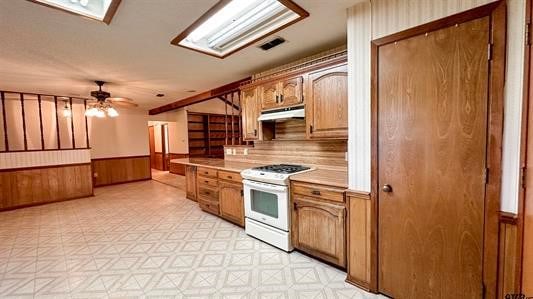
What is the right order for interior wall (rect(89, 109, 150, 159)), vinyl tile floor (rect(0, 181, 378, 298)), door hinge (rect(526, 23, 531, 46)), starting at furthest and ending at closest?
interior wall (rect(89, 109, 150, 159)) → vinyl tile floor (rect(0, 181, 378, 298)) → door hinge (rect(526, 23, 531, 46))

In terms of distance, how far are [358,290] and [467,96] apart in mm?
1644

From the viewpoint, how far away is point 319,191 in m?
2.18

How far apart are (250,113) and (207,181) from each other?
54.3 inches

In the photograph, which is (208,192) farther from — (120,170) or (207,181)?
(120,170)

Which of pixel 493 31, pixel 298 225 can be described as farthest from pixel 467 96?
pixel 298 225

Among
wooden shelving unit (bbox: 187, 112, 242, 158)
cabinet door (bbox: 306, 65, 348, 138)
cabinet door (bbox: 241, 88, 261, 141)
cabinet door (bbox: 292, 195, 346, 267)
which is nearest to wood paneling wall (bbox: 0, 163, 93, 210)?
wooden shelving unit (bbox: 187, 112, 242, 158)

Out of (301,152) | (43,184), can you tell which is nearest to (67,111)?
(43,184)

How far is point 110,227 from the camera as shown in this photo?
11.2 ft

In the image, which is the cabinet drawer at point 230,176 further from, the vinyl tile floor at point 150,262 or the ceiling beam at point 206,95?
the ceiling beam at point 206,95

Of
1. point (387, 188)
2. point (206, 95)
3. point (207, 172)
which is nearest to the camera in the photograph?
point (387, 188)

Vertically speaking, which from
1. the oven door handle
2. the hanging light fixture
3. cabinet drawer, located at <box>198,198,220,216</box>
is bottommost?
cabinet drawer, located at <box>198,198,220,216</box>

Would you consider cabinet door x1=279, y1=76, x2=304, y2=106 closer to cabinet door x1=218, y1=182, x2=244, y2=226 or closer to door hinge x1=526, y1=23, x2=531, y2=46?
cabinet door x1=218, y1=182, x2=244, y2=226

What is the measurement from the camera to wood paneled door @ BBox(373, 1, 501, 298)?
1341 millimetres

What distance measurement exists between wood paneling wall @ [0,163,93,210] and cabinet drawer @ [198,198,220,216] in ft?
11.4
